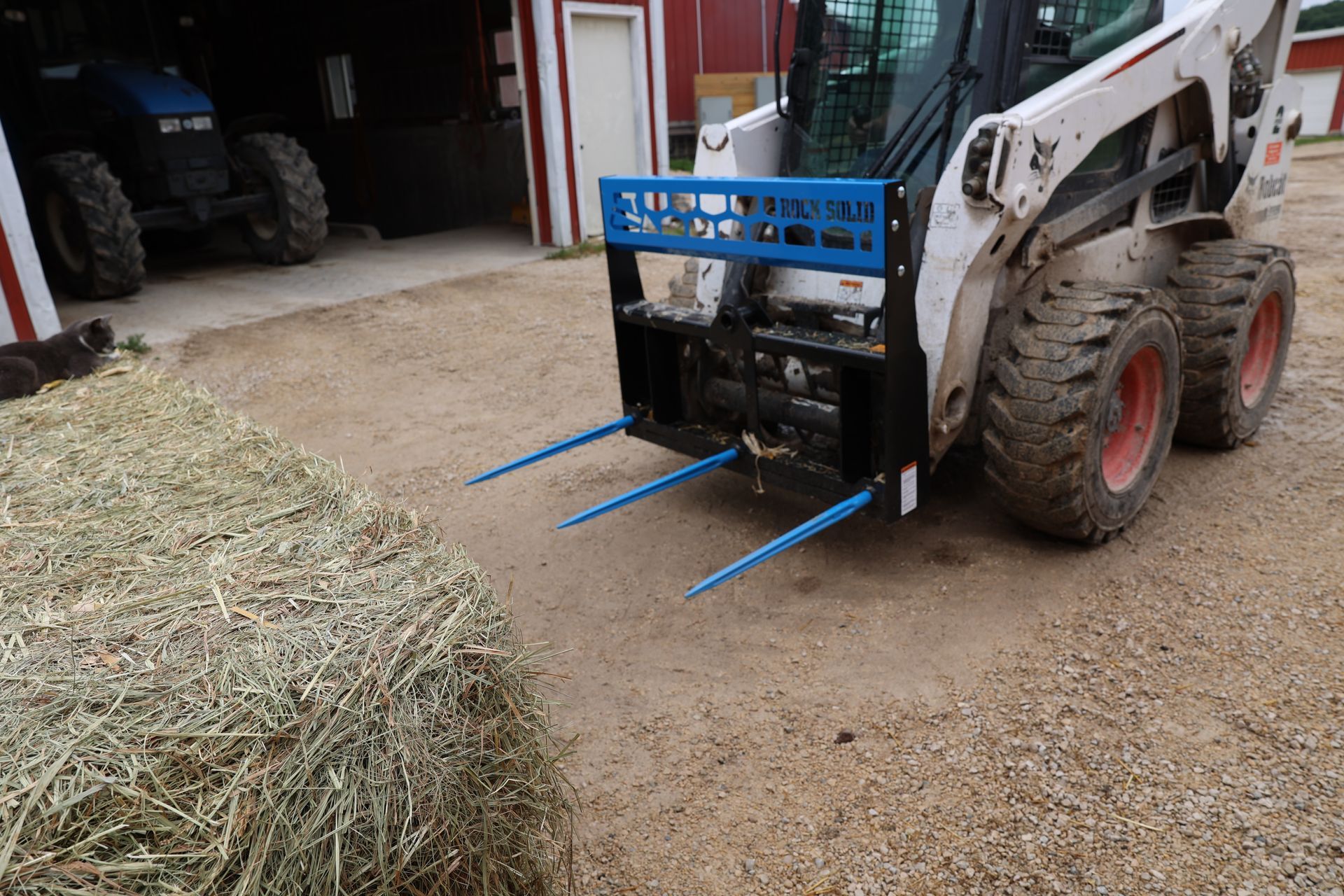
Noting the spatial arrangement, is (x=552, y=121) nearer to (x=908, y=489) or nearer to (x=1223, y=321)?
(x=1223, y=321)

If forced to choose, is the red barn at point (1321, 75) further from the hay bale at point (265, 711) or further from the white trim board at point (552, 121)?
the hay bale at point (265, 711)

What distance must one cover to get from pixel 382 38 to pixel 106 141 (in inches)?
188

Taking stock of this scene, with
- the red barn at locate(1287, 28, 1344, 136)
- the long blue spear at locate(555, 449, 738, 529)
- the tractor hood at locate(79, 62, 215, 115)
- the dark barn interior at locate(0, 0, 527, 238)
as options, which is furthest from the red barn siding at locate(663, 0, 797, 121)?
the long blue spear at locate(555, 449, 738, 529)

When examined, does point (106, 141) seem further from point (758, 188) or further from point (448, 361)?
point (758, 188)

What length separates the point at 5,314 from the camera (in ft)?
24.3

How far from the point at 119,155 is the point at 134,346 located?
3.58 m

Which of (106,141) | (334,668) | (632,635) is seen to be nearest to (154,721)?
(334,668)

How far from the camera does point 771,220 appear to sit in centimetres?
350

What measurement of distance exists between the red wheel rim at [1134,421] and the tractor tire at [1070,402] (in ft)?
0.05

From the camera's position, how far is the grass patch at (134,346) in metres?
7.61

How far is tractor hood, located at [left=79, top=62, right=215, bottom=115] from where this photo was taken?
9688mm

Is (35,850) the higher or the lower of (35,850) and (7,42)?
the lower

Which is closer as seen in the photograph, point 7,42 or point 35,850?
point 35,850

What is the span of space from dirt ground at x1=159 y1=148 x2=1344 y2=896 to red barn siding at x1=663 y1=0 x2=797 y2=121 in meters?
16.2
